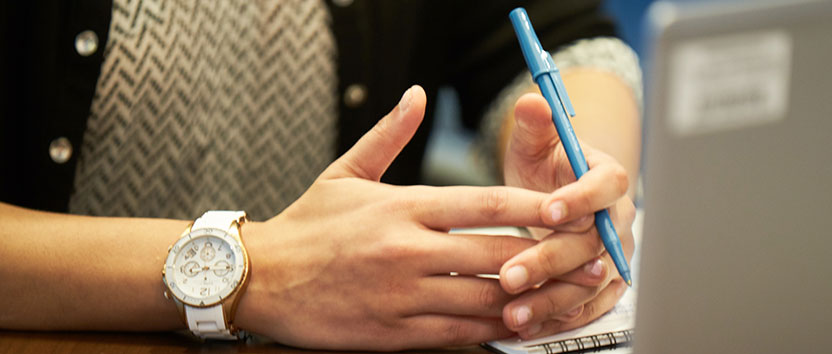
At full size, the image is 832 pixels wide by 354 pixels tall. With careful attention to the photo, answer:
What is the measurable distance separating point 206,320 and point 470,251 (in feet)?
0.68

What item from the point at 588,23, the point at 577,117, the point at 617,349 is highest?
the point at 588,23

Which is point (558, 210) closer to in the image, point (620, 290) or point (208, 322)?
point (620, 290)

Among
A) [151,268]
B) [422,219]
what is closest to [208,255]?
[151,268]

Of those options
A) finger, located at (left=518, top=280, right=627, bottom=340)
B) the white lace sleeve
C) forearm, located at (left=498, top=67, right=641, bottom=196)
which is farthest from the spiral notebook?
the white lace sleeve

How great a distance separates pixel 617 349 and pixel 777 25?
32 cm

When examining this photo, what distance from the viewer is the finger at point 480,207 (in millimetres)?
509

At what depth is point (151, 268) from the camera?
0.56 metres

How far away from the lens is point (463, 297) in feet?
1.73

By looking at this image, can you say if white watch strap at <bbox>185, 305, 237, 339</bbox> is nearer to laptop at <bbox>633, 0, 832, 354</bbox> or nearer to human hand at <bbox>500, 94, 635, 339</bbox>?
human hand at <bbox>500, 94, 635, 339</bbox>

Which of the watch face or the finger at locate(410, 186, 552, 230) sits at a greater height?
the finger at locate(410, 186, 552, 230)

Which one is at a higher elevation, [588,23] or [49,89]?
[588,23]

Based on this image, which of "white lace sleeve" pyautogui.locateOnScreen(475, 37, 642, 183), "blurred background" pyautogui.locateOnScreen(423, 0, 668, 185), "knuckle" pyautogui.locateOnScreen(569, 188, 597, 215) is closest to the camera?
"knuckle" pyautogui.locateOnScreen(569, 188, 597, 215)

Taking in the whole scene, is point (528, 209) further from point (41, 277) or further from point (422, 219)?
point (41, 277)

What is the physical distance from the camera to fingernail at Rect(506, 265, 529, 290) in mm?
499
